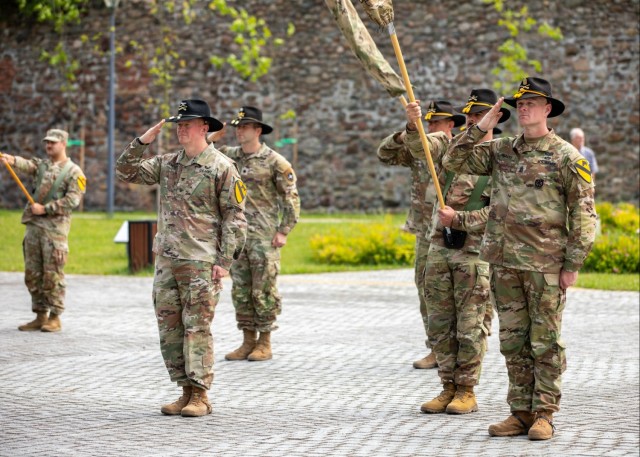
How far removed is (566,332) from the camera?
12883 millimetres

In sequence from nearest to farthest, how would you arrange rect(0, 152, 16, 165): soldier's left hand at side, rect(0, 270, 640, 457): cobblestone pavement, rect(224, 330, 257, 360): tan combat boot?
rect(0, 270, 640, 457): cobblestone pavement, rect(224, 330, 257, 360): tan combat boot, rect(0, 152, 16, 165): soldier's left hand at side

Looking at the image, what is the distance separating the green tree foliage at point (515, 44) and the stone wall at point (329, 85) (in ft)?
0.79

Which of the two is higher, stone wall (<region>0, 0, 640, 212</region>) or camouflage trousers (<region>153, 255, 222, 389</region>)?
stone wall (<region>0, 0, 640, 212</region>)

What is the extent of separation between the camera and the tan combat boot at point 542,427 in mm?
7750

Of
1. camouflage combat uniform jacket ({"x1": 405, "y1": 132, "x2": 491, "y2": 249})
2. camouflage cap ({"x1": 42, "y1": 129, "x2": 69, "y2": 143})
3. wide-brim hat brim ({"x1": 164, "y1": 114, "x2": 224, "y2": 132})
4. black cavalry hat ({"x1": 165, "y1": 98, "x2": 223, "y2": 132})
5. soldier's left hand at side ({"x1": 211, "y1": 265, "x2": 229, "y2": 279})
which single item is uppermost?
black cavalry hat ({"x1": 165, "y1": 98, "x2": 223, "y2": 132})

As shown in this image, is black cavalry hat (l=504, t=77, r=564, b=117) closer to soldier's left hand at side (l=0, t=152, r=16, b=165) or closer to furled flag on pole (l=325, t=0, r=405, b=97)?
furled flag on pole (l=325, t=0, r=405, b=97)

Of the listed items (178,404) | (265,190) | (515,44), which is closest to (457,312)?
(178,404)

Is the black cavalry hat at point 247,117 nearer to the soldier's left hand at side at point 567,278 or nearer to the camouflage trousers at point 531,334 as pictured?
the camouflage trousers at point 531,334

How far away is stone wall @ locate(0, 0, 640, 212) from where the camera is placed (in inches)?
1075

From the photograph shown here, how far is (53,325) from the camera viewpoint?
12.7m

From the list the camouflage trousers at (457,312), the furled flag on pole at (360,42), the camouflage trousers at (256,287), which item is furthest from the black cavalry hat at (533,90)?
the camouflage trousers at (256,287)

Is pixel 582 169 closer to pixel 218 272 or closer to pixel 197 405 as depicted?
pixel 218 272

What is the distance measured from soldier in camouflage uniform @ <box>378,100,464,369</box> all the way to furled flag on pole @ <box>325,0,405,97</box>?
1.67m

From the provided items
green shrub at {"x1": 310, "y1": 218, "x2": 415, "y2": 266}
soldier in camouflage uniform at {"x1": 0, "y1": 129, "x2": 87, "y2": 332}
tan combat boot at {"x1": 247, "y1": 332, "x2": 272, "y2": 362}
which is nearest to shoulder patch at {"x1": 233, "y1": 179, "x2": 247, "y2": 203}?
tan combat boot at {"x1": 247, "y1": 332, "x2": 272, "y2": 362}
